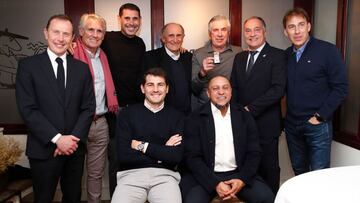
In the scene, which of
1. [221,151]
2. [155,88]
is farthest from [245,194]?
[155,88]

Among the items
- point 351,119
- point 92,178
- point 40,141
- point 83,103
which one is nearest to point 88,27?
point 83,103

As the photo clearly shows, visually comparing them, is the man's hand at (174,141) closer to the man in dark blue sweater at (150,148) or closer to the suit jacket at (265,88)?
the man in dark blue sweater at (150,148)

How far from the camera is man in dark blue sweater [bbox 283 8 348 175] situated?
94.3 inches

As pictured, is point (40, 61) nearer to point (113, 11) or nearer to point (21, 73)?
point (21, 73)

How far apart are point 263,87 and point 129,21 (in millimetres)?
1158

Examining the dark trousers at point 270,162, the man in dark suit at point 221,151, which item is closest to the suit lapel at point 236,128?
the man in dark suit at point 221,151

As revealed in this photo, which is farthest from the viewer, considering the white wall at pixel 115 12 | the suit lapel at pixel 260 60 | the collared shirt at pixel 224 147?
the white wall at pixel 115 12

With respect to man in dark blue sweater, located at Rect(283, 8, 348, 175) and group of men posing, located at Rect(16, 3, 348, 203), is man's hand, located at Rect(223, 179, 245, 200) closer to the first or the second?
group of men posing, located at Rect(16, 3, 348, 203)

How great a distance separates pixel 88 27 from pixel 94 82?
0.40 meters

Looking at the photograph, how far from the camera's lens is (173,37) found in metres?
2.78

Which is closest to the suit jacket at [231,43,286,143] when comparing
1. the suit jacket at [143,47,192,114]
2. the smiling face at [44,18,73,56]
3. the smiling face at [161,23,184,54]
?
the suit jacket at [143,47,192,114]

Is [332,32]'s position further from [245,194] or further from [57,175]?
[57,175]

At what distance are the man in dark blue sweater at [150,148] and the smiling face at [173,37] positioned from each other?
1.53 feet

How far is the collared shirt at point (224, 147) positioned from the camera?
233 centimetres
